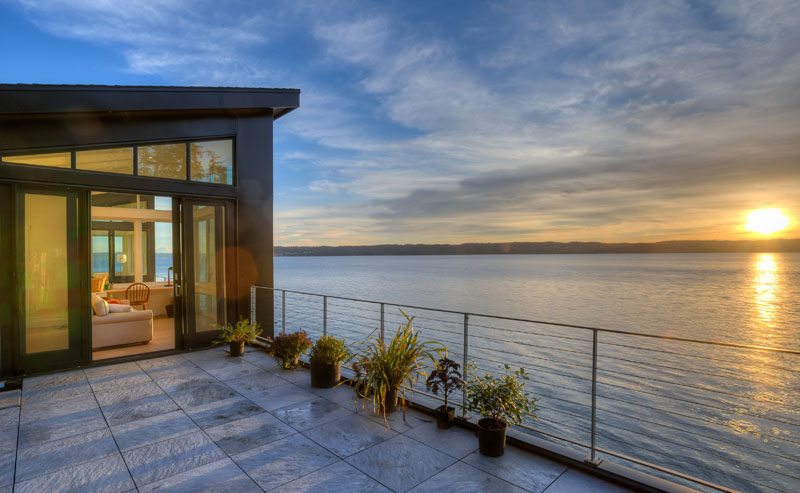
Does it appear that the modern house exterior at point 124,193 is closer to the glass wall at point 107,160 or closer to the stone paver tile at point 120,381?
the glass wall at point 107,160

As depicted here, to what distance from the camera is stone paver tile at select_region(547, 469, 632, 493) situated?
2307 millimetres

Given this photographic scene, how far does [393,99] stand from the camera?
10.6 metres

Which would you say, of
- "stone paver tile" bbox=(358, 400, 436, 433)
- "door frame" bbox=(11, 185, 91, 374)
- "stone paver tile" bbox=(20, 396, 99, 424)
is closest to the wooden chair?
"door frame" bbox=(11, 185, 91, 374)

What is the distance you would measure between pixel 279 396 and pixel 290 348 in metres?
0.84

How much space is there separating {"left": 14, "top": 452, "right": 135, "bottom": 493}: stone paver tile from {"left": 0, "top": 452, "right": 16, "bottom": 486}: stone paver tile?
0.11 metres

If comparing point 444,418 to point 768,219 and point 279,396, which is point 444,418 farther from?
point 768,219

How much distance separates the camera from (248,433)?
307 centimetres

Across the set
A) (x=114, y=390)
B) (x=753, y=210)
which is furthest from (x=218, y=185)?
(x=753, y=210)

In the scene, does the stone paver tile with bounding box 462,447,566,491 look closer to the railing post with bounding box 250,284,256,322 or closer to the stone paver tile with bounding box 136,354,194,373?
the stone paver tile with bounding box 136,354,194,373

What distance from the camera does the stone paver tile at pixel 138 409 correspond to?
338 cm

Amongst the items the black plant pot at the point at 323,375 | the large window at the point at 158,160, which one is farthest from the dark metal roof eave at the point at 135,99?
the black plant pot at the point at 323,375

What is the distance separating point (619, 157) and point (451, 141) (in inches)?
255

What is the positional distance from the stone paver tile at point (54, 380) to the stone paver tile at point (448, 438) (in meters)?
4.02

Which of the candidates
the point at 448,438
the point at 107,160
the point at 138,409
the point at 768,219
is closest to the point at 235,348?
the point at 138,409
